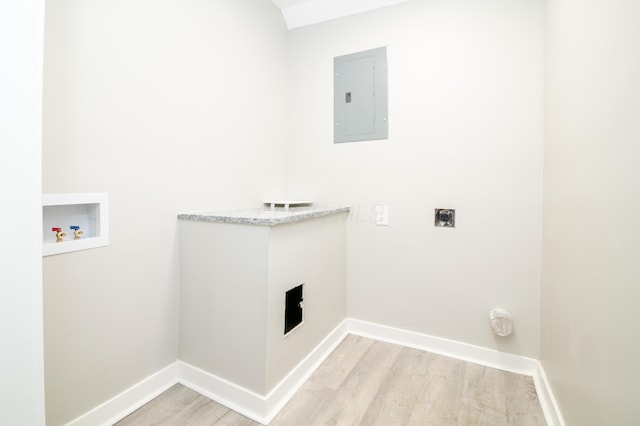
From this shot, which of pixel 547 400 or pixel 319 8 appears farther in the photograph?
pixel 319 8

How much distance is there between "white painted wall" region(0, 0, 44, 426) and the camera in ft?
2.56

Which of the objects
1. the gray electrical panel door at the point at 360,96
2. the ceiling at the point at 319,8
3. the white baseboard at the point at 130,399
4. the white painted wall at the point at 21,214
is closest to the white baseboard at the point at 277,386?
the white baseboard at the point at 130,399

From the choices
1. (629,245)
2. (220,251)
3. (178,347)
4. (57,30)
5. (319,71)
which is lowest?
(178,347)

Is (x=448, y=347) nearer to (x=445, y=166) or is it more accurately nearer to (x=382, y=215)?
(x=382, y=215)

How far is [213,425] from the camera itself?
129 cm

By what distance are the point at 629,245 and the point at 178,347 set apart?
6.23 feet

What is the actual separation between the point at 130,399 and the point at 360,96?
86.4 inches

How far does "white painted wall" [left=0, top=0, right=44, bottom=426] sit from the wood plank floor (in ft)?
2.17

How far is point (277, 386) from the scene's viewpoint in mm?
1407

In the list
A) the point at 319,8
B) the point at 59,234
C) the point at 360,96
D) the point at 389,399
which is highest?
the point at 319,8

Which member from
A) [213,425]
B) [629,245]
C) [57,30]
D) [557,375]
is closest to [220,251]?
[213,425]

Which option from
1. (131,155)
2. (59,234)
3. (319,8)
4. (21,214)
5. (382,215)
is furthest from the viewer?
(319,8)

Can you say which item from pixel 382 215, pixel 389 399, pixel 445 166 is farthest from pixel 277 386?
pixel 445 166

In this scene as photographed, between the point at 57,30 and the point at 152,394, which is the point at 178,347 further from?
the point at 57,30
